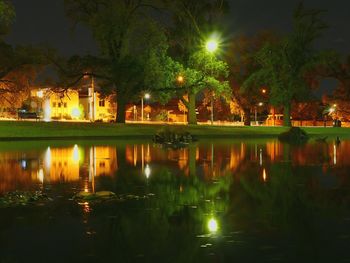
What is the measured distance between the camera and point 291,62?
7706cm

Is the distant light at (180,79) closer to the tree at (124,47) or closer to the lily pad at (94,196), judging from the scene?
the tree at (124,47)

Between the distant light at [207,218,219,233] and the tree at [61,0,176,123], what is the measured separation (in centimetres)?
4770

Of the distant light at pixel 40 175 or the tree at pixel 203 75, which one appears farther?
the tree at pixel 203 75

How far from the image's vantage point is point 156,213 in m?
12.2

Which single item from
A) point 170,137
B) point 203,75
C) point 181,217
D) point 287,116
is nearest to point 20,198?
point 181,217

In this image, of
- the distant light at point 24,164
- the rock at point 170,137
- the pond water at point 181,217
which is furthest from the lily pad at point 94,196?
the rock at point 170,137

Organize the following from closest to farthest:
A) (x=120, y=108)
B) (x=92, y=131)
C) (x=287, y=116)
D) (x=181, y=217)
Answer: (x=181, y=217) < (x=92, y=131) < (x=120, y=108) < (x=287, y=116)

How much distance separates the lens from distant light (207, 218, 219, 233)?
10.4 m

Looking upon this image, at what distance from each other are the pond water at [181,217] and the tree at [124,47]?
3839 centimetres

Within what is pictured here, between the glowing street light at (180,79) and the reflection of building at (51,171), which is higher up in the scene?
the glowing street light at (180,79)

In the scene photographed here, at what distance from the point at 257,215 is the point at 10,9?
1871 cm

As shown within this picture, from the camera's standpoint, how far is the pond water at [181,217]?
29.3ft

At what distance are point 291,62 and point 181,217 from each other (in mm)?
67735

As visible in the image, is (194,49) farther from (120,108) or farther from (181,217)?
Result: (181,217)
